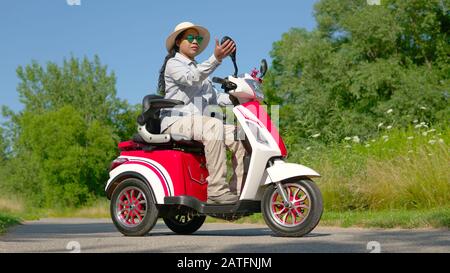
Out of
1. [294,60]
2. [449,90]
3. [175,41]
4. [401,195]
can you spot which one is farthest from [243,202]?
[294,60]

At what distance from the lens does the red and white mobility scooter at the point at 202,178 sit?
5953 millimetres

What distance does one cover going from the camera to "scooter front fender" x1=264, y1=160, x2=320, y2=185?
5.82m

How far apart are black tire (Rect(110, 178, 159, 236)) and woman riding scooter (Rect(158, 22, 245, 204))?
21.4 inches

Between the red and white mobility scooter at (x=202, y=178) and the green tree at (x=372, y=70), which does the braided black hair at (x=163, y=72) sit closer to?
the red and white mobility scooter at (x=202, y=178)

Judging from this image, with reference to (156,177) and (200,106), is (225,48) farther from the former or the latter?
(156,177)

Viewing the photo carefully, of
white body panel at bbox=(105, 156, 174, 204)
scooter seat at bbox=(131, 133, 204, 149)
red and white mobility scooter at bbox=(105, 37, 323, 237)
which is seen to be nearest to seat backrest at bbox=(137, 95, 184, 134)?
red and white mobility scooter at bbox=(105, 37, 323, 237)

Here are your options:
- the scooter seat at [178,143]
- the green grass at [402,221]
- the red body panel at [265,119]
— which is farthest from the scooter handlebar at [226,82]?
the green grass at [402,221]

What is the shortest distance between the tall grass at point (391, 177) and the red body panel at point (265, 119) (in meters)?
4.25

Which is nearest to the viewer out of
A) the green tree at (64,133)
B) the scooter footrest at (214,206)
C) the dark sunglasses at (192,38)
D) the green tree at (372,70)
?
the scooter footrest at (214,206)

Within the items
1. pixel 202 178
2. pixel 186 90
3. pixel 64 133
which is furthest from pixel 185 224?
pixel 64 133

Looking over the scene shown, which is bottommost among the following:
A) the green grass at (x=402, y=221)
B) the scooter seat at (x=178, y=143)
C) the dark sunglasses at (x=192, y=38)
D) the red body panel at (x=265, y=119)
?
the green grass at (x=402, y=221)

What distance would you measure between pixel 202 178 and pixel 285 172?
101 centimetres

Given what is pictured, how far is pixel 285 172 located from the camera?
587 centimetres
